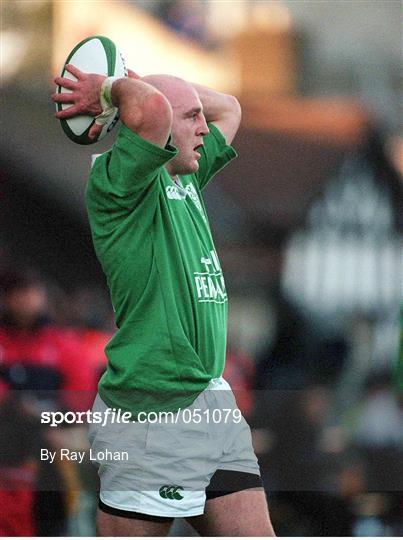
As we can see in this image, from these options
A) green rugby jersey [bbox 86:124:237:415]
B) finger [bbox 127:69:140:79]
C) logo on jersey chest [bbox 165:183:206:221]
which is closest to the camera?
green rugby jersey [bbox 86:124:237:415]

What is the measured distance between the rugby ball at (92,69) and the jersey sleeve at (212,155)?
0.46 m

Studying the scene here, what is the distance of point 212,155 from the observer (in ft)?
13.6

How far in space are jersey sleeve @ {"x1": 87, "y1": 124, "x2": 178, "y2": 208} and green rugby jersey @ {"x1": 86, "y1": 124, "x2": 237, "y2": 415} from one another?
0.04 m

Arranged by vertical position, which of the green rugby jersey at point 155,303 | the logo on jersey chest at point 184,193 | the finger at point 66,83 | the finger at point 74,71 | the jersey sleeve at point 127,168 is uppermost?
the finger at point 74,71

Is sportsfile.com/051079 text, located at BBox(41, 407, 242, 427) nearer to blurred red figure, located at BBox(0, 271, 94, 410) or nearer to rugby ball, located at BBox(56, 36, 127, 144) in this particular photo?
blurred red figure, located at BBox(0, 271, 94, 410)

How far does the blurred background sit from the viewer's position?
14.0 ft

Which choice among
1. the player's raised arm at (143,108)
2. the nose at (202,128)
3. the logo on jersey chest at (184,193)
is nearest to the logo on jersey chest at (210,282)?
the logo on jersey chest at (184,193)

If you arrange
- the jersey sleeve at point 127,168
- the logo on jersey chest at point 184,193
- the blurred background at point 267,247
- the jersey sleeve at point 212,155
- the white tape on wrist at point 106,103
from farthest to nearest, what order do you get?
1. the blurred background at point 267,247
2. the jersey sleeve at point 212,155
3. the logo on jersey chest at point 184,193
4. the white tape on wrist at point 106,103
5. the jersey sleeve at point 127,168

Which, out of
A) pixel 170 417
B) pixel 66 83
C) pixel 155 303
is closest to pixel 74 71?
pixel 66 83

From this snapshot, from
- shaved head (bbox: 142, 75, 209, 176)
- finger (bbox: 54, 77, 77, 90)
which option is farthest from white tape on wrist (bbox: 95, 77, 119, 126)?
shaved head (bbox: 142, 75, 209, 176)

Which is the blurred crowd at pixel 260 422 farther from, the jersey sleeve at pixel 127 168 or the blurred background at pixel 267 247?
the jersey sleeve at pixel 127 168

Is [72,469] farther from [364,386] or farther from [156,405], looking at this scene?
[364,386]

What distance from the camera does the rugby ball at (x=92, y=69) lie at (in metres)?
3.74

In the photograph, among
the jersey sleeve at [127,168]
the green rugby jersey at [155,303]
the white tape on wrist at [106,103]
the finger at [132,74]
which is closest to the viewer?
the jersey sleeve at [127,168]
